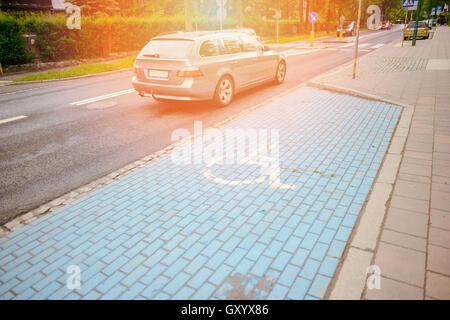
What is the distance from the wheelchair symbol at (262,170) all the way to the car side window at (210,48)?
3527 millimetres

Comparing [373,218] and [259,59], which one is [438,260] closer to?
[373,218]

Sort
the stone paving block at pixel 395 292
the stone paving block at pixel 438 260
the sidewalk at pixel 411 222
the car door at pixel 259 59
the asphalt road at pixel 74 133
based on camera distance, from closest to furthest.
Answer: the stone paving block at pixel 395 292, the sidewalk at pixel 411 222, the stone paving block at pixel 438 260, the asphalt road at pixel 74 133, the car door at pixel 259 59

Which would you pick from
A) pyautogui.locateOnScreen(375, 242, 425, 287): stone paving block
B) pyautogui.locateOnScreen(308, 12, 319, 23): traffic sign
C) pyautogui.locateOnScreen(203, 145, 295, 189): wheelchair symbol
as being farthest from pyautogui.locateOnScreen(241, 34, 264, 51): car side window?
pyautogui.locateOnScreen(308, 12, 319, 23): traffic sign

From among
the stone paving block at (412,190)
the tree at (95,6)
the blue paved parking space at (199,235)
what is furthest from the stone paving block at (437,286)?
the tree at (95,6)

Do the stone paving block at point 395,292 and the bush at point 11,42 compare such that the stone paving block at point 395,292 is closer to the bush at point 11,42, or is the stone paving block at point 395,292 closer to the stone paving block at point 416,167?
A: the stone paving block at point 416,167

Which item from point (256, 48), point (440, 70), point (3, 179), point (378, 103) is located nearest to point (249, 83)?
point (256, 48)

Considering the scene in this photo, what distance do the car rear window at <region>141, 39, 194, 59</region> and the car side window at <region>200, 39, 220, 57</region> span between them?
0.33 meters

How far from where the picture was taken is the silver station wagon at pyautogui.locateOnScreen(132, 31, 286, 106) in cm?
754

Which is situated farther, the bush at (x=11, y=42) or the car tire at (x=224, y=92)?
the bush at (x=11, y=42)

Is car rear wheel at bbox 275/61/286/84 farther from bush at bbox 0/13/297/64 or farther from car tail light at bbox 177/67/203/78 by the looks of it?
bush at bbox 0/13/297/64

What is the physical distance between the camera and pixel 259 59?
9.78m

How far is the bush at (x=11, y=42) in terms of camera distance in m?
16.3

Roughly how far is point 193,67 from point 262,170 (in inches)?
149
